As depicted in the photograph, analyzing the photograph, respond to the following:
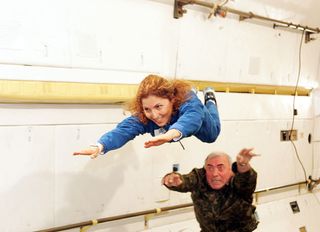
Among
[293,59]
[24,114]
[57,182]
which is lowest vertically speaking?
[57,182]

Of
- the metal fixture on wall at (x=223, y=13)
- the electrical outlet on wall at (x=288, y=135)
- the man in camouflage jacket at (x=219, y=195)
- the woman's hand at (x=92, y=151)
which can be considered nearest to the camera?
the woman's hand at (x=92, y=151)

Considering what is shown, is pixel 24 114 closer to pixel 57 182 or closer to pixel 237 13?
pixel 57 182

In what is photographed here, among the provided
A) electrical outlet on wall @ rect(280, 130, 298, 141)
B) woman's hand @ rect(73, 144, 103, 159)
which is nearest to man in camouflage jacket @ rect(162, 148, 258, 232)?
woman's hand @ rect(73, 144, 103, 159)

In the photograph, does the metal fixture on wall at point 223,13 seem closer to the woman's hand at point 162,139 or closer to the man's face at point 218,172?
the man's face at point 218,172

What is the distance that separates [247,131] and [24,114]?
2.28 meters

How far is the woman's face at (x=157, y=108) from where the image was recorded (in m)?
1.73

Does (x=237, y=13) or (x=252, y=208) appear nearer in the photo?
(x=252, y=208)

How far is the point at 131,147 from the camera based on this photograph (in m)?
2.91

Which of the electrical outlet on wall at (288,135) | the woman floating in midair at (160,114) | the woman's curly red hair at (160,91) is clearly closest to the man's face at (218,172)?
the woman floating in midair at (160,114)

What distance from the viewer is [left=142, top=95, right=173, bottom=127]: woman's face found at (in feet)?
5.68

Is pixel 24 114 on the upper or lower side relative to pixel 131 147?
upper

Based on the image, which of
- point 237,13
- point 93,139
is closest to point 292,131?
point 237,13

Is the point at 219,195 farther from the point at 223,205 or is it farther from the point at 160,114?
the point at 160,114

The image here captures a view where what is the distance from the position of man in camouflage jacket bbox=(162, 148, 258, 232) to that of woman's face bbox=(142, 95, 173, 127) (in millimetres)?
712
